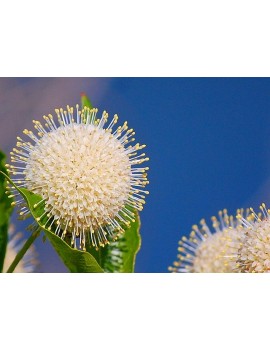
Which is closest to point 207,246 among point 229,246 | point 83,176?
point 229,246

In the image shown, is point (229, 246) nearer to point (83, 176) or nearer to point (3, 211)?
point (83, 176)

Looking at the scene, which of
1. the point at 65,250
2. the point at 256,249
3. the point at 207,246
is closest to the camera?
the point at 65,250

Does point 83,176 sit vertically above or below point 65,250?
above

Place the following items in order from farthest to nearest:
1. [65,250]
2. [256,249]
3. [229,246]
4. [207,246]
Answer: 1. [207,246]
2. [229,246]
3. [256,249]
4. [65,250]

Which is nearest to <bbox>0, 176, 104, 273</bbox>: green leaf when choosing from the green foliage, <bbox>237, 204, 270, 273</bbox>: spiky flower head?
the green foliage

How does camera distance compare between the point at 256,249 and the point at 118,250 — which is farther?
the point at 118,250

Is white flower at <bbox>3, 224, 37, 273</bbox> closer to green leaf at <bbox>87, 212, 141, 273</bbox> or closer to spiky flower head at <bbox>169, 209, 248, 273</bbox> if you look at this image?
green leaf at <bbox>87, 212, 141, 273</bbox>
